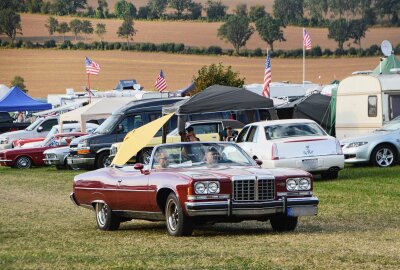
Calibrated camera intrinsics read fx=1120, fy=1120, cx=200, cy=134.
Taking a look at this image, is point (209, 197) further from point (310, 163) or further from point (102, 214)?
point (310, 163)

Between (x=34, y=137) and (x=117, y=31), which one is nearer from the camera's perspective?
(x=34, y=137)

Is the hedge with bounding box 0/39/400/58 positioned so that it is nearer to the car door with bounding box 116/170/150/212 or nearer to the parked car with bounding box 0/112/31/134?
the parked car with bounding box 0/112/31/134

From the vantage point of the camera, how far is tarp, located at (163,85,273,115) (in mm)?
30969

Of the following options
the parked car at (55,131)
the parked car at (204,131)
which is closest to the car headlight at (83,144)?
the parked car at (204,131)

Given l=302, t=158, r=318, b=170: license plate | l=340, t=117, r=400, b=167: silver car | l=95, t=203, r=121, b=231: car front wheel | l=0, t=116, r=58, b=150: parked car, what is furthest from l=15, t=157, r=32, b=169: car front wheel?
l=95, t=203, r=121, b=231: car front wheel

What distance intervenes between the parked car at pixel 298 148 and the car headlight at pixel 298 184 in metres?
9.64

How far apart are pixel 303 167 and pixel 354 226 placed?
28.7 ft

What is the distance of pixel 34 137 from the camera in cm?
4575

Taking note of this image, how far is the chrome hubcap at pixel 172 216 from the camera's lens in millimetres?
14500

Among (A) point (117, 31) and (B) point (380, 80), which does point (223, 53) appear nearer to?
(A) point (117, 31)

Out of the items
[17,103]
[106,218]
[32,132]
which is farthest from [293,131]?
[17,103]

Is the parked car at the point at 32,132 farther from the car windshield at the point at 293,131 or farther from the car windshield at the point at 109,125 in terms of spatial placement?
the car windshield at the point at 293,131

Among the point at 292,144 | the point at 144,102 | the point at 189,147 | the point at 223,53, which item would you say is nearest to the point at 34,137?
the point at 144,102

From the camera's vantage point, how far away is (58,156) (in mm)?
36500
